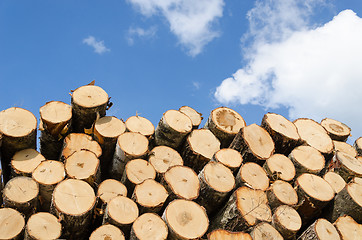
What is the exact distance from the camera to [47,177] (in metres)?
4.29

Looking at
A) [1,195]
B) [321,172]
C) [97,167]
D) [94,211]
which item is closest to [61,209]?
[94,211]

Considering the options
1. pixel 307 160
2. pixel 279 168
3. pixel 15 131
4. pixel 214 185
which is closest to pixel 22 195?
pixel 15 131

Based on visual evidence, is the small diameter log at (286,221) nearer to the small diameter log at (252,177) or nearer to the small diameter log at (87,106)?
the small diameter log at (252,177)

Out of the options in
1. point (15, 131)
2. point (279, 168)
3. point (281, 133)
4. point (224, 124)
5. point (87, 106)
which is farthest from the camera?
point (224, 124)

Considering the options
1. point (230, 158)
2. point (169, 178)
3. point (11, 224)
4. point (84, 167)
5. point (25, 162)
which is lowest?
point (11, 224)

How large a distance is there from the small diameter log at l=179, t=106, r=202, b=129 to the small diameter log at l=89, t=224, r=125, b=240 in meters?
2.61

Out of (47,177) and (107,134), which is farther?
(107,134)

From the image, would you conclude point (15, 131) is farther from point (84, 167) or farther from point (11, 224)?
point (11, 224)

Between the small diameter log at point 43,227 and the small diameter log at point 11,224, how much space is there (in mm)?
126

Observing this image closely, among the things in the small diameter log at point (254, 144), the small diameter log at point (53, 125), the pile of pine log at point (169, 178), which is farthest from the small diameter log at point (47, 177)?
the small diameter log at point (254, 144)

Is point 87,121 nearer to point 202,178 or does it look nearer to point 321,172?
point 202,178

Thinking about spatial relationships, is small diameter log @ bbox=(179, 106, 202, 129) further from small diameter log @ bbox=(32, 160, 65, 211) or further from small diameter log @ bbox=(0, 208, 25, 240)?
small diameter log @ bbox=(0, 208, 25, 240)

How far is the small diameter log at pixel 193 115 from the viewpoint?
588 cm

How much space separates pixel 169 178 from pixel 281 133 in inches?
82.8
